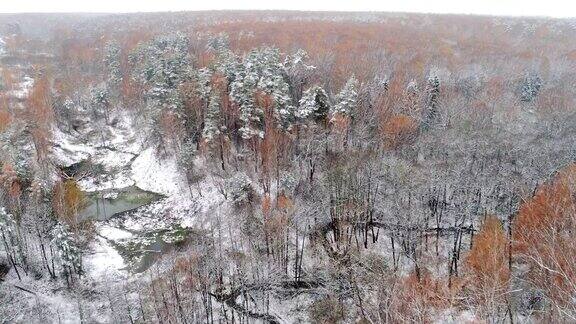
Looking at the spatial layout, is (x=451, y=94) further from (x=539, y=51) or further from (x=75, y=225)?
(x=75, y=225)

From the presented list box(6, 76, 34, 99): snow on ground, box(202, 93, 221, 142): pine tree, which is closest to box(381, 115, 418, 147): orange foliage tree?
box(202, 93, 221, 142): pine tree

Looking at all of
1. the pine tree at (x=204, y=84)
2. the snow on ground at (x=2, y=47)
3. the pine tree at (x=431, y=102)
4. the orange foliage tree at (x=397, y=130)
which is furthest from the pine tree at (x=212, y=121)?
the snow on ground at (x=2, y=47)

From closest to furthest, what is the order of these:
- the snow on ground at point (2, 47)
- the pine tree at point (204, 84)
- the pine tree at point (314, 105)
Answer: the pine tree at point (314, 105)
the pine tree at point (204, 84)
the snow on ground at point (2, 47)

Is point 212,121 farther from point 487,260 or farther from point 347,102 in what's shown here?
point 487,260

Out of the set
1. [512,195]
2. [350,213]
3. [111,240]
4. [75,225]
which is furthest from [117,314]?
[512,195]

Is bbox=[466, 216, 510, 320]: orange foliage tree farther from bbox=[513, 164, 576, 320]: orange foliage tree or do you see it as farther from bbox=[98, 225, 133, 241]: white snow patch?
bbox=[98, 225, 133, 241]: white snow patch

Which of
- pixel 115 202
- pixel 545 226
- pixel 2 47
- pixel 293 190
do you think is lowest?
pixel 115 202

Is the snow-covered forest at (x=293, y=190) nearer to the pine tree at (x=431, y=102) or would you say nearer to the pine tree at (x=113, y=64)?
the pine tree at (x=431, y=102)

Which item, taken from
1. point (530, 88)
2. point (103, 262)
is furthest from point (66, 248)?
point (530, 88)
